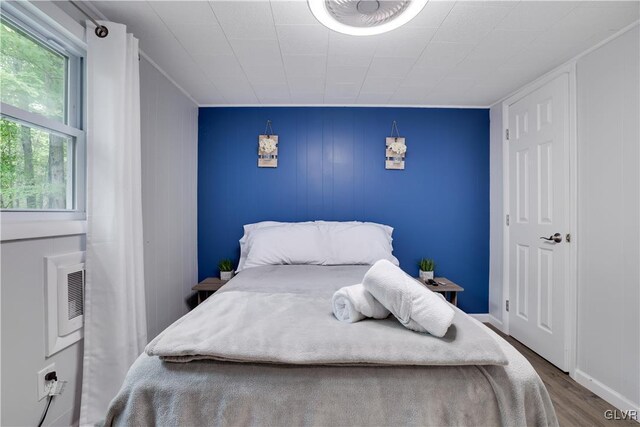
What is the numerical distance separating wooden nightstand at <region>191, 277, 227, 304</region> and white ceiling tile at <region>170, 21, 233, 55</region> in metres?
1.77

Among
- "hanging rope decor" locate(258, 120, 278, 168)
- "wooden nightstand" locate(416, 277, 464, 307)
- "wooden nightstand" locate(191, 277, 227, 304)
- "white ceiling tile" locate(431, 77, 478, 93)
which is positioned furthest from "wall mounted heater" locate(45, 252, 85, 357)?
"white ceiling tile" locate(431, 77, 478, 93)

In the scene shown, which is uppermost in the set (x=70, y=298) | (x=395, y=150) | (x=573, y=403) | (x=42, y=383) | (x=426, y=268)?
(x=395, y=150)

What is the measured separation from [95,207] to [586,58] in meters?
3.07

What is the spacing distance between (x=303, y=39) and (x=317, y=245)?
1502mm

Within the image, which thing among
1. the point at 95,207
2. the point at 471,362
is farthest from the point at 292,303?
the point at 95,207

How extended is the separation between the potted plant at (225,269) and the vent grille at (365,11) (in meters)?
2.17

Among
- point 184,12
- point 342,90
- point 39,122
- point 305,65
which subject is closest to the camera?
point 39,122

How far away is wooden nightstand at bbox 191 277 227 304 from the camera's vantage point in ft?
8.10

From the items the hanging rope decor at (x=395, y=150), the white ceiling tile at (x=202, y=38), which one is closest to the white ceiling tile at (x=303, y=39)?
the white ceiling tile at (x=202, y=38)

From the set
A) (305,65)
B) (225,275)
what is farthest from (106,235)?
(305,65)

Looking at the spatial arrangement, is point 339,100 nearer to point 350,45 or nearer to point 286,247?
point 350,45

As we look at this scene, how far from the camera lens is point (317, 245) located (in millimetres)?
2492

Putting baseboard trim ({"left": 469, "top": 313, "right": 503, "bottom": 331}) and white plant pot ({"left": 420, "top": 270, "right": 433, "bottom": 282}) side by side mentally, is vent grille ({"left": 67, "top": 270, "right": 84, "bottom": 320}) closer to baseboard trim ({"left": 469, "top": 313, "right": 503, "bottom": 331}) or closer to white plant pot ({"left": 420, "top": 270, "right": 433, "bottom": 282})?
white plant pot ({"left": 420, "top": 270, "right": 433, "bottom": 282})

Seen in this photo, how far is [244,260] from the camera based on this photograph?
2.64m
